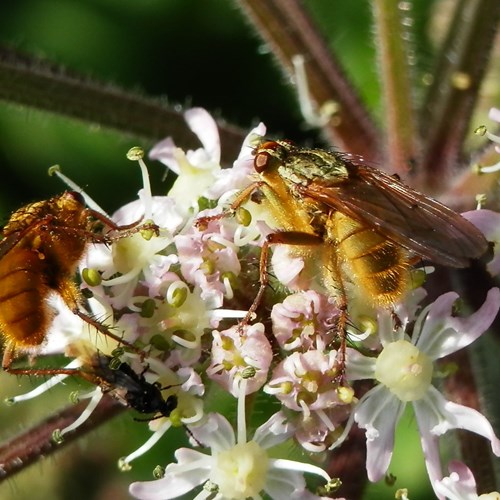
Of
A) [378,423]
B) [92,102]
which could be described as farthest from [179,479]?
[92,102]

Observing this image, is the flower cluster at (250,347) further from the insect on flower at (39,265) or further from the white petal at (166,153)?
the white petal at (166,153)

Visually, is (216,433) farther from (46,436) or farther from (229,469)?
(46,436)

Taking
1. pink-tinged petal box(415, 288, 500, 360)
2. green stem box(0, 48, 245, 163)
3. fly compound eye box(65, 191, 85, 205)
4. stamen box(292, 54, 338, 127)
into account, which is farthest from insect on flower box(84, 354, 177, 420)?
stamen box(292, 54, 338, 127)

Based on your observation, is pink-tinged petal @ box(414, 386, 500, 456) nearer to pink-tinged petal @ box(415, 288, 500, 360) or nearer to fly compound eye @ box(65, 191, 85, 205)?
pink-tinged petal @ box(415, 288, 500, 360)

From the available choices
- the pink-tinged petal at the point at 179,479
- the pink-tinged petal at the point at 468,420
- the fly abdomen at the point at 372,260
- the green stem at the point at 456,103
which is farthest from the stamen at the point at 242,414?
the green stem at the point at 456,103

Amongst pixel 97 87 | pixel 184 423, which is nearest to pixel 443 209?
pixel 184 423
